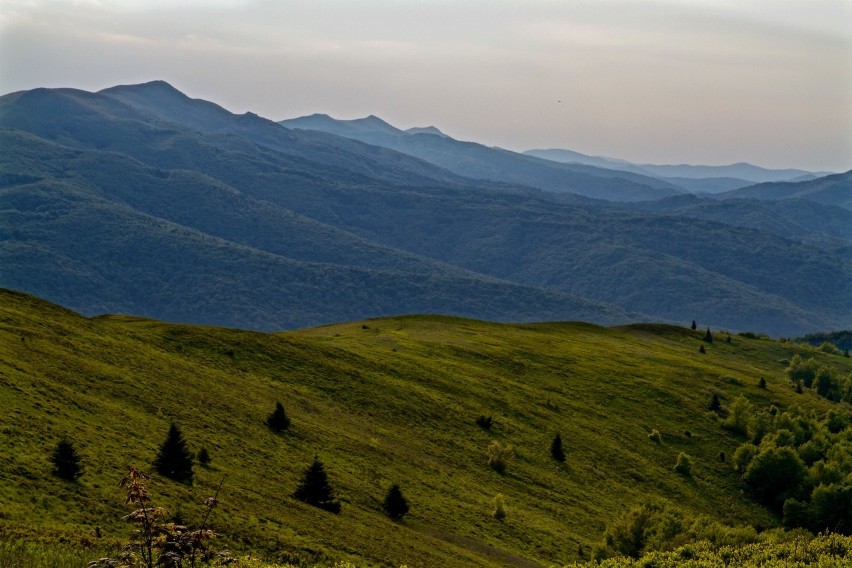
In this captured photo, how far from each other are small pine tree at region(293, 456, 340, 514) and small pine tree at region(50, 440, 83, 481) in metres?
14.1

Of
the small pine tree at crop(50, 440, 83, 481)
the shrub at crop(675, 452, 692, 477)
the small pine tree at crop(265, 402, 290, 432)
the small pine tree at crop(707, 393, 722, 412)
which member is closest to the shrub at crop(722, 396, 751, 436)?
the small pine tree at crop(707, 393, 722, 412)

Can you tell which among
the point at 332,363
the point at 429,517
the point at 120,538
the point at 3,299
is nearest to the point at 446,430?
the point at 332,363

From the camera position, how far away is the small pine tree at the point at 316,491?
47031 mm

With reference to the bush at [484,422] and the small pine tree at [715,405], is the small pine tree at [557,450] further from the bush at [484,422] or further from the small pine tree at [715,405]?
the small pine tree at [715,405]

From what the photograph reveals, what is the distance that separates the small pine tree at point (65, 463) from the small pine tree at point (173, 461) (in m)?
5.14

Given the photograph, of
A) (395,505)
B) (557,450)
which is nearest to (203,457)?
(395,505)

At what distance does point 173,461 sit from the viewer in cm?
4172

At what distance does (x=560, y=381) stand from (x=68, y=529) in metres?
85.4

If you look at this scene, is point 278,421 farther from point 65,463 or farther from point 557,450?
point 557,450

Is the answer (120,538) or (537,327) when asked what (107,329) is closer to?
(120,538)

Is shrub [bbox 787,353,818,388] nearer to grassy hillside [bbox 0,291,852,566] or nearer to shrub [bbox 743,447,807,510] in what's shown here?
grassy hillside [bbox 0,291,852,566]

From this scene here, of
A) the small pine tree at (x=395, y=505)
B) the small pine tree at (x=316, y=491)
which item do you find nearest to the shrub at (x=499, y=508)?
the small pine tree at (x=395, y=505)

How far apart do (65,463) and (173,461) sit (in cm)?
622

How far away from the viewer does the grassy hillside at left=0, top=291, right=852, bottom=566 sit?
39.9 m
